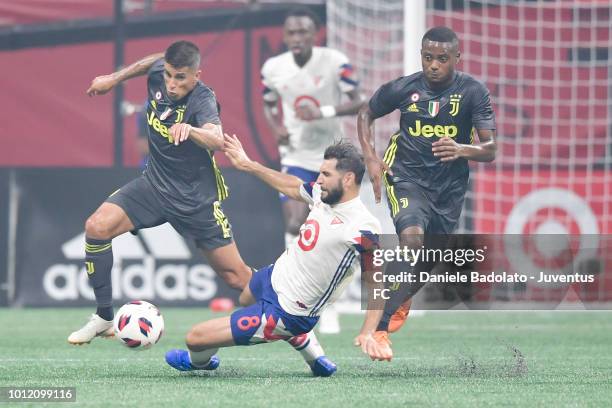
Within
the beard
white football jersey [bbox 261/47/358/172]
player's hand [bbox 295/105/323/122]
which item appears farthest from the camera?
white football jersey [bbox 261/47/358/172]

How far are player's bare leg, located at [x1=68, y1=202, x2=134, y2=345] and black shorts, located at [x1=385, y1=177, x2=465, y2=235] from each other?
1782 millimetres

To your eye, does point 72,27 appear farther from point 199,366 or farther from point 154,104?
point 199,366

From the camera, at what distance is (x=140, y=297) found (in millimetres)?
14023

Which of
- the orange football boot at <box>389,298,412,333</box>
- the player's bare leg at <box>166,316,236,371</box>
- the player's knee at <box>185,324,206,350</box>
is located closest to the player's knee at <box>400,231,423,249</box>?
the orange football boot at <box>389,298,412,333</box>

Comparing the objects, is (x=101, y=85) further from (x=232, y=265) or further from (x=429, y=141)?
(x=429, y=141)

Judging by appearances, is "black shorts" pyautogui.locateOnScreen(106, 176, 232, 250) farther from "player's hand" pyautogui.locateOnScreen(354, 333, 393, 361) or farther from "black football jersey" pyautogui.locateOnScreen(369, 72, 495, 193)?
"player's hand" pyautogui.locateOnScreen(354, 333, 393, 361)

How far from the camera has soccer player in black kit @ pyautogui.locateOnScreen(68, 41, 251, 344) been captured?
8.77 metres

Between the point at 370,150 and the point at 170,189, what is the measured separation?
54.4 inches

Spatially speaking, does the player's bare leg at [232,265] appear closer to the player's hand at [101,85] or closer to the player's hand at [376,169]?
the player's hand at [376,169]

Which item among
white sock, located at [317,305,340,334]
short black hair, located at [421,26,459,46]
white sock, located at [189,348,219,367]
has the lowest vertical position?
white sock, located at [317,305,340,334]

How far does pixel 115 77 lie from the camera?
356 inches

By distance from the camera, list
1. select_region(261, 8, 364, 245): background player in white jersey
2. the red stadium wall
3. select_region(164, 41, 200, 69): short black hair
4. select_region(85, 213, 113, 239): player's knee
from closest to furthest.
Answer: select_region(164, 41, 200, 69): short black hair
select_region(85, 213, 113, 239): player's knee
select_region(261, 8, 364, 245): background player in white jersey
the red stadium wall

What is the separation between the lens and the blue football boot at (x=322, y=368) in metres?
7.93

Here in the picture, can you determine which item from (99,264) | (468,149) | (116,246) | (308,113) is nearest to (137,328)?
(99,264)
